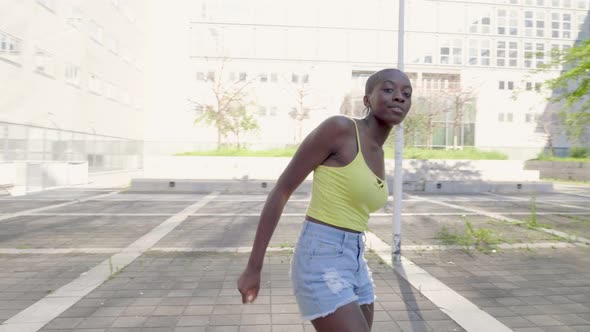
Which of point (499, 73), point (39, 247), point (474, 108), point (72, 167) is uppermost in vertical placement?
point (499, 73)

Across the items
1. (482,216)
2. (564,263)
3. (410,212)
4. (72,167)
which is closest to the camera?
(564,263)

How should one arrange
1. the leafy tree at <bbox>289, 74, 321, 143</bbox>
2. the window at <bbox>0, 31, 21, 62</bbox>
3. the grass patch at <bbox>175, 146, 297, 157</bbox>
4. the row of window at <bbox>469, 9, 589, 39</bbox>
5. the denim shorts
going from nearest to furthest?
the denim shorts → the window at <bbox>0, 31, 21, 62</bbox> → the grass patch at <bbox>175, 146, 297, 157</bbox> → the leafy tree at <bbox>289, 74, 321, 143</bbox> → the row of window at <bbox>469, 9, 589, 39</bbox>

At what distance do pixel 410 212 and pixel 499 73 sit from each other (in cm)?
3005

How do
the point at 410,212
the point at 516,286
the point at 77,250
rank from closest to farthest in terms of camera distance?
the point at 516,286, the point at 77,250, the point at 410,212

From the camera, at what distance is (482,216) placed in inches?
405

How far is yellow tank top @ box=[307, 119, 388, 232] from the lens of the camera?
173 cm

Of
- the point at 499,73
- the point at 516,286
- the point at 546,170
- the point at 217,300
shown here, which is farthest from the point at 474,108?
the point at 217,300

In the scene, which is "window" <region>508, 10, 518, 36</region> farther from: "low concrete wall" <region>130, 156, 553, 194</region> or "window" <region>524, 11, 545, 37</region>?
"low concrete wall" <region>130, 156, 553, 194</region>

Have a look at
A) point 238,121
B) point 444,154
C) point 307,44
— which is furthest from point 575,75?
point 307,44

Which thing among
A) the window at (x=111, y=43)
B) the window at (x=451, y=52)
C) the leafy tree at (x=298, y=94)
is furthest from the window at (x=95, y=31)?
the window at (x=451, y=52)

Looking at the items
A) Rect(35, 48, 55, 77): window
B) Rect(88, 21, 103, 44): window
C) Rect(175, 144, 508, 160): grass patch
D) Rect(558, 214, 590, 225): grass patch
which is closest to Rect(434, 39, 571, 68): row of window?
Rect(175, 144, 508, 160): grass patch

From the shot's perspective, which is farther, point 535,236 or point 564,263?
point 535,236

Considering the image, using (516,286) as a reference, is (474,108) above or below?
above

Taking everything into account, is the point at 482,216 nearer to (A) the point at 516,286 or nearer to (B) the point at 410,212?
(B) the point at 410,212
